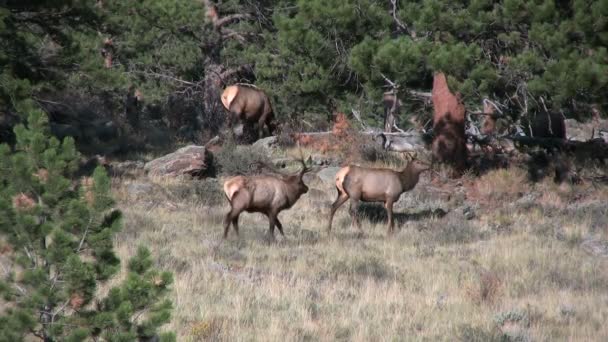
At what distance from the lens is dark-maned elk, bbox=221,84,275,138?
77.7 ft

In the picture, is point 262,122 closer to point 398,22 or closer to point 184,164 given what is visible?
point 184,164

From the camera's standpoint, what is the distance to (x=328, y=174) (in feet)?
66.3

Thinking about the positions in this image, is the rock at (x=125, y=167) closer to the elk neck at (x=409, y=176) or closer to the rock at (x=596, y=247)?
the elk neck at (x=409, y=176)

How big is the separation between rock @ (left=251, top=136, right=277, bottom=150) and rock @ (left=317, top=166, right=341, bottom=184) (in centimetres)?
255

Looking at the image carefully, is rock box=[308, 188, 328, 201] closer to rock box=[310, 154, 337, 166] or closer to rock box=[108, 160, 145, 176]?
rock box=[310, 154, 337, 166]

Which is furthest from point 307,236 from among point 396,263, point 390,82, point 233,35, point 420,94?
point 233,35

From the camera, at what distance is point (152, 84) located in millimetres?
26844

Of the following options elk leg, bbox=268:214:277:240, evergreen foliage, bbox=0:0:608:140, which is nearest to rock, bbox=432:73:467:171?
evergreen foliage, bbox=0:0:608:140

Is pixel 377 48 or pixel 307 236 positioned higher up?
pixel 377 48

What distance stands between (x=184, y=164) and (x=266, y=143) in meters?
4.19

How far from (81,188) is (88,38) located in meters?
18.1

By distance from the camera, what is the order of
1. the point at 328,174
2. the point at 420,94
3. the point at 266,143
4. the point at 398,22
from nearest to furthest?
the point at 398,22 < the point at 420,94 < the point at 328,174 < the point at 266,143

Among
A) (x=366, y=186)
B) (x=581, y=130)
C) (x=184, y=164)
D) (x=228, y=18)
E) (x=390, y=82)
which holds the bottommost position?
(x=581, y=130)

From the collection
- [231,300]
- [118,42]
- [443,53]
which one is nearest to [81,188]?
[231,300]
